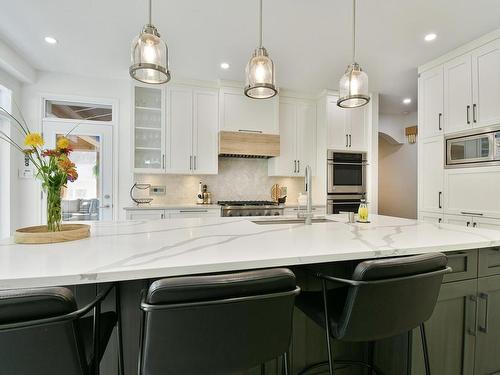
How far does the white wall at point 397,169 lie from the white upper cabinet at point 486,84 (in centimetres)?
265

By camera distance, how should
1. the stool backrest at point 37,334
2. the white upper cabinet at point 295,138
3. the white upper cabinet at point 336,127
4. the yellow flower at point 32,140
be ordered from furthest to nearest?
1. the white upper cabinet at point 295,138
2. the white upper cabinet at point 336,127
3. the yellow flower at point 32,140
4. the stool backrest at point 37,334

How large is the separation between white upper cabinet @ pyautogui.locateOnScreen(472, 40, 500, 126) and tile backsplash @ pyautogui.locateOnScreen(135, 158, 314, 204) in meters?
2.52

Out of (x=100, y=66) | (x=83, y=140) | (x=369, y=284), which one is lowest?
(x=369, y=284)

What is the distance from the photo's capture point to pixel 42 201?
11.9ft

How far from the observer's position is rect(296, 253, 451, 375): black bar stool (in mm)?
920

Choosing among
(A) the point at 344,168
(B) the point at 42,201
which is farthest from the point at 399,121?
(B) the point at 42,201

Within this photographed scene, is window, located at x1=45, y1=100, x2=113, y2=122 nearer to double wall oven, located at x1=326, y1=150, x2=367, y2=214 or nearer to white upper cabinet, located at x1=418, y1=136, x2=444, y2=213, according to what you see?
double wall oven, located at x1=326, y1=150, x2=367, y2=214

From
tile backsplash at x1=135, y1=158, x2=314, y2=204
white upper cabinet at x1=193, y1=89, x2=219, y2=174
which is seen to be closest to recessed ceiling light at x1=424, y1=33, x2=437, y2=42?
tile backsplash at x1=135, y1=158, x2=314, y2=204

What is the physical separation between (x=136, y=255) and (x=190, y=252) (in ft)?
0.64

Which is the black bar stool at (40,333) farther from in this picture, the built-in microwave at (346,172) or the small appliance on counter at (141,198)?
the built-in microwave at (346,172)

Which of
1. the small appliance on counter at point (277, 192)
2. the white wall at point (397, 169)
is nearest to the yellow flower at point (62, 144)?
the small appliance on counter at point (277, 192)

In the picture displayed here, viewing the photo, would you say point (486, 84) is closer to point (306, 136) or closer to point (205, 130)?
point (306, 136)

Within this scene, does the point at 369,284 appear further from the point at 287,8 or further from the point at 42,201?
the point at 42,201

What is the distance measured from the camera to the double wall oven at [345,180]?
162 inches
